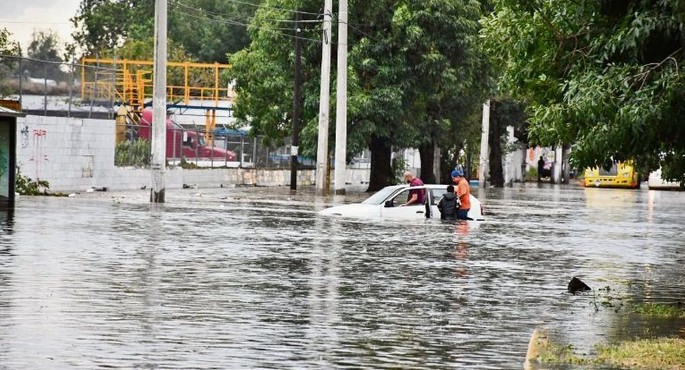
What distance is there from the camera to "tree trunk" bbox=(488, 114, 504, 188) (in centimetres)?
9162

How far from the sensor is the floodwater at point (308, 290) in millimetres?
13648

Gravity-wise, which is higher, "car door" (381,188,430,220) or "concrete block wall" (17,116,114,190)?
"concrete block wall" (17,116,114,190)

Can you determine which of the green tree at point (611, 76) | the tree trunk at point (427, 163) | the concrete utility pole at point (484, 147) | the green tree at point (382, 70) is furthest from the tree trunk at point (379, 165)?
the green tree at point (611, 76)

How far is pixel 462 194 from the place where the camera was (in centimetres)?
3662

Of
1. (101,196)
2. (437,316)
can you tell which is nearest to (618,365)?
(437,316)

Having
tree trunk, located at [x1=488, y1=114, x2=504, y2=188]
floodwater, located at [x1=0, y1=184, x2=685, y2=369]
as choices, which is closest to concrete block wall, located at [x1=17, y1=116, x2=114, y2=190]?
floodwater, located at [x1=0, y1=184, x2=685, y2=369]

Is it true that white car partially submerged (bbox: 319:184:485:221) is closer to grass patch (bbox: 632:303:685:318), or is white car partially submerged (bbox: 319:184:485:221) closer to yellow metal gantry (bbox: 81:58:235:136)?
yellow metal gantry (bbox: 81:58:235:136)

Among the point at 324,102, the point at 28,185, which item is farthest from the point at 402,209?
the point at 324,102

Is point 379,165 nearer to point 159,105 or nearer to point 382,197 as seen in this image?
point 159,105

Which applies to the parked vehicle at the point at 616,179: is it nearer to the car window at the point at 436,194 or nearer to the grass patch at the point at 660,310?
the car window at the point at 436,194

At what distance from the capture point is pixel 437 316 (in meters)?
17.1

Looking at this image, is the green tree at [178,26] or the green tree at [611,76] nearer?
the green tree at [611,76]

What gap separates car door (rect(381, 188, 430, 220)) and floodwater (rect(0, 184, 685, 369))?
0.78 meters

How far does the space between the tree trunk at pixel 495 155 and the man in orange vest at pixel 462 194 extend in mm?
53909
